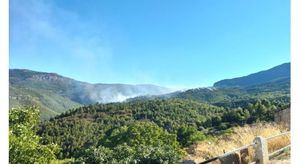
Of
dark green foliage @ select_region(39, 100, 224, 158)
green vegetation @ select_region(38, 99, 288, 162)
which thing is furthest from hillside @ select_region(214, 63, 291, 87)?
green vegetation @ select_region(38, 99, 288, 162)

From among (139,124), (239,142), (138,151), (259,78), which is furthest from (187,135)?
(259,78)

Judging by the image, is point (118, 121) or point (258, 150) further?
point (118, 121)

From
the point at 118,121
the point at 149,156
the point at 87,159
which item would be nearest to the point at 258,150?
the point at 149,156

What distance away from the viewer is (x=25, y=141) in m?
8.95

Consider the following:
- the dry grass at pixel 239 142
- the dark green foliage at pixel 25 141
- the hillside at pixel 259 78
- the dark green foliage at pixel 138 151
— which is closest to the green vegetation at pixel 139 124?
the dark green foliage at pixel 138 151

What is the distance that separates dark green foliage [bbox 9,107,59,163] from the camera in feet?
28.8

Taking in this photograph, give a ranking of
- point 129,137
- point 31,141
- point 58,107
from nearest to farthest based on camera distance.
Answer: point 31,141, point 129,137, point 58,107

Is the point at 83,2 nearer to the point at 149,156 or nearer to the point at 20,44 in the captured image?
the point at 20,44

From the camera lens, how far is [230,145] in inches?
221

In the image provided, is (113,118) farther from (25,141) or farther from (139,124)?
(25,141)

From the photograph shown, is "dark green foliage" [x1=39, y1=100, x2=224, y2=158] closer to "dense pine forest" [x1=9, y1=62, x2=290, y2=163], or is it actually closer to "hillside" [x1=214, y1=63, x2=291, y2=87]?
"dense pine forest" [x1=9, y1=62, x2=290, y2=163]
